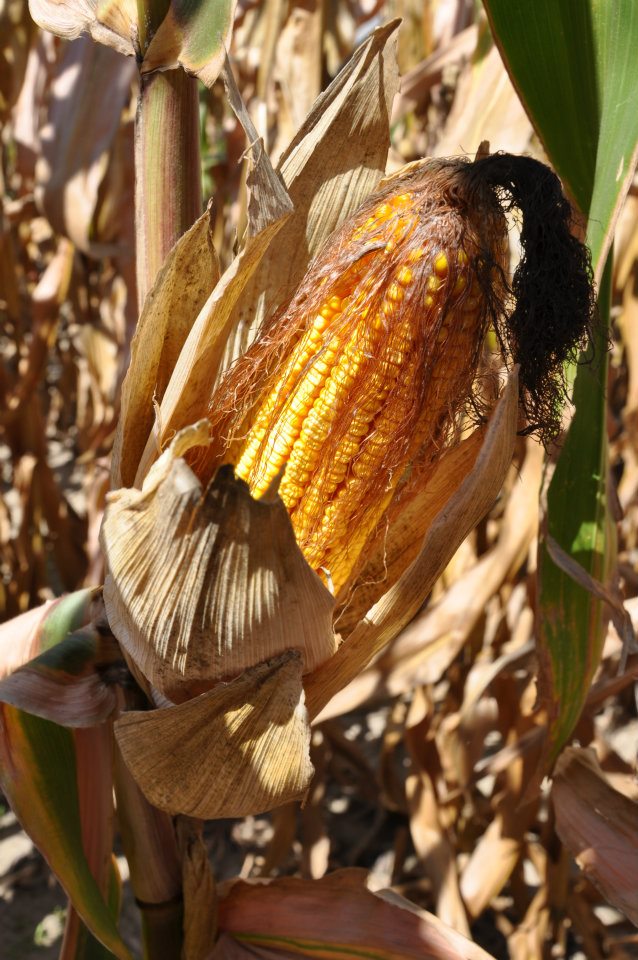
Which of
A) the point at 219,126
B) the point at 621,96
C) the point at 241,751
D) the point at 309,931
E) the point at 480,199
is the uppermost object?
the point at 219,126

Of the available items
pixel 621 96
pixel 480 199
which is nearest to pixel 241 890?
pixel 480 199

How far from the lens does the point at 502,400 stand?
1.81 feet

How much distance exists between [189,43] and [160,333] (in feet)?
0.71

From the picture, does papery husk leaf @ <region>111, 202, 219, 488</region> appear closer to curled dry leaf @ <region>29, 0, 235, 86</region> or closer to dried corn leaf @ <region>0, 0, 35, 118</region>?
curled dry leaf @ <region>29, 0, 235, 86</region>

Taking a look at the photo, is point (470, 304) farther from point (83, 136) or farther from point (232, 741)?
point (83, 136)

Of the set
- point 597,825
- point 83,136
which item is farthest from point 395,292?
point 83,136

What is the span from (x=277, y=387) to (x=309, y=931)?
51cm

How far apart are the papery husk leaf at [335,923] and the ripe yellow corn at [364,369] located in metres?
0.34

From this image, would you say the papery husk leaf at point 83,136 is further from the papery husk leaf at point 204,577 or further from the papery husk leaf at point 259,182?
the papery husk leaf at point 204,577

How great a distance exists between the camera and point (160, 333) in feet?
2.04

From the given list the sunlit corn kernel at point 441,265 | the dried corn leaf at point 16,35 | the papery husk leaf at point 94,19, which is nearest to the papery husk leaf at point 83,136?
the dried corn leaf at point 16,35

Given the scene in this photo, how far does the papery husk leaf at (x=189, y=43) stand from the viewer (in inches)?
24.6

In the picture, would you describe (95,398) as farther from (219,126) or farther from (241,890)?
(241,890)

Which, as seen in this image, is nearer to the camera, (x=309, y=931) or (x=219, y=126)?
(x=309, y=931)
